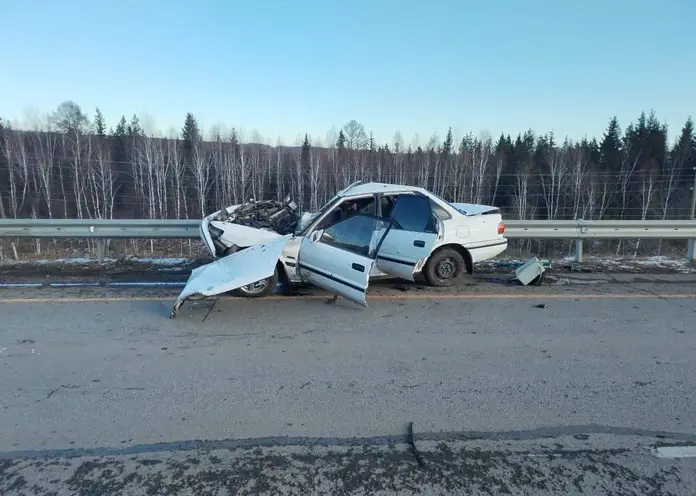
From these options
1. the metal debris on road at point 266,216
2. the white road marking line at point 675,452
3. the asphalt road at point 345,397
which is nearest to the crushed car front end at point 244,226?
the metal debris on road at point 266,216

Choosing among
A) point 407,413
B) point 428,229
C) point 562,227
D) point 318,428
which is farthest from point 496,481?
Result: point 562,227

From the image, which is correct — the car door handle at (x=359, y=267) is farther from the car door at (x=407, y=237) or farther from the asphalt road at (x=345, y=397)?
the car door at (x=407, y=237)

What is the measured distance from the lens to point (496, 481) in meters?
2.53

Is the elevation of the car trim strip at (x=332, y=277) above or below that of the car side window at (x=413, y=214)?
below

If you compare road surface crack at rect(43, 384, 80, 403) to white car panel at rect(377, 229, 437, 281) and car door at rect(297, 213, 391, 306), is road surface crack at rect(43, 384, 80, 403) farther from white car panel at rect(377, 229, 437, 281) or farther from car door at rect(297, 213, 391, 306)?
white car panel at rect(377, 229, 437, 281)

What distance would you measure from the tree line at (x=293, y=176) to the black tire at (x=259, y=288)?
31.9 m

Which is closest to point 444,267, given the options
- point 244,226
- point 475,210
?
point 475,210

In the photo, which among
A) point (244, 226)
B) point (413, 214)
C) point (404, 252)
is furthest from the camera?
point (413, 214)

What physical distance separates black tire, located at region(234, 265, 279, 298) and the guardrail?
3251 millimetres

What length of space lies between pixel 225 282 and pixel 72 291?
2.89 m

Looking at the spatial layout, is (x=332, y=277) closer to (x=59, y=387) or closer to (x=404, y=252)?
(x=404, y=252)

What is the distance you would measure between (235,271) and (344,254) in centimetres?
145

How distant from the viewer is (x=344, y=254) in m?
5.79

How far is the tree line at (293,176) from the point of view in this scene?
1592 inches
